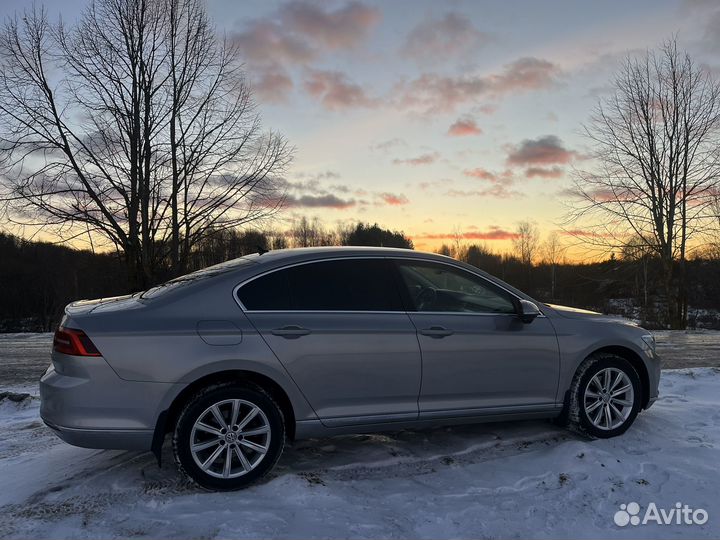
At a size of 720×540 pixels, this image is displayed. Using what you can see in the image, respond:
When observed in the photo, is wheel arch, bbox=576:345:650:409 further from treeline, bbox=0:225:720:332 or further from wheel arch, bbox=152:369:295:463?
treeline, bbox=0:225:720:332

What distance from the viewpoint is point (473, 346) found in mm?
4152

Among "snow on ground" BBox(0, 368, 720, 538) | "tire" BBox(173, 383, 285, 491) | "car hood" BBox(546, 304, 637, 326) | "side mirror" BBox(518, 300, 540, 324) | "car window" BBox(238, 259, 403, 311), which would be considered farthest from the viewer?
"car hood" BBox(546, 304, 637, 326)

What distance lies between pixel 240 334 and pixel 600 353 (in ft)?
10.2

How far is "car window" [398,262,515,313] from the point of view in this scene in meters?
4.32

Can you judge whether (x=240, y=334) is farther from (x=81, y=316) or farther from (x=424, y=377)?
(x=424, y=377)

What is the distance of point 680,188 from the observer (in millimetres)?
23156

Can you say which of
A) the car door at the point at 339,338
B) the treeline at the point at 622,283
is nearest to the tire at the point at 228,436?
the car door at the point at 339,338

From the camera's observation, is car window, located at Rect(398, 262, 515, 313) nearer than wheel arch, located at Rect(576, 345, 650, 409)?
Yes

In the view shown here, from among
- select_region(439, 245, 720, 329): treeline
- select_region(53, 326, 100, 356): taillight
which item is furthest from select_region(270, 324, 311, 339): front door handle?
select_region(439, 245, 720, 329): treeline

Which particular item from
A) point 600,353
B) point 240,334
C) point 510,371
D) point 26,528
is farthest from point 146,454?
point 600,353

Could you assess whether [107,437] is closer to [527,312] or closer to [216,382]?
[216,382]

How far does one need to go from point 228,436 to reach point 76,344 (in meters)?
1.15

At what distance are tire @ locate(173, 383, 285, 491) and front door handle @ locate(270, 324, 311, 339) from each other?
0.40m

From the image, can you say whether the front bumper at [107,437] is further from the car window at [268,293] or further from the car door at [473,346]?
the car door at [473,346]
